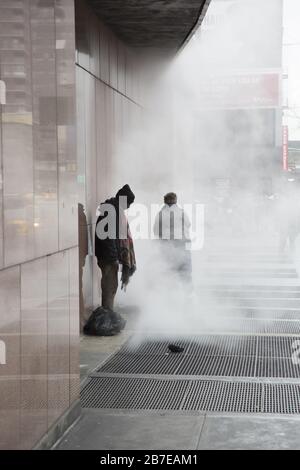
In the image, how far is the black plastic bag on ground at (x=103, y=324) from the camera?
6.90m

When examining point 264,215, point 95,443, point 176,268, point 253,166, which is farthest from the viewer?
point 253,166

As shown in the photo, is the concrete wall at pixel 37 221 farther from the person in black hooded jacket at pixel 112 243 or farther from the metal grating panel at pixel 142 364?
the person in black hooded jacket at pixel 112 243

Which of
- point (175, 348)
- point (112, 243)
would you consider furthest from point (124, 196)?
point (175, 348)

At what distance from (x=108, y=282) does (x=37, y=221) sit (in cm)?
350

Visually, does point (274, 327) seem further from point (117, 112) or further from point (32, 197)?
point (32, 197)

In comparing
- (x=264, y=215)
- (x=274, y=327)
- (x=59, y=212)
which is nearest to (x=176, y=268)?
(x=274, y=327)

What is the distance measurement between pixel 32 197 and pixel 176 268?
15.7 ft

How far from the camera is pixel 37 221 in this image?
3846 mm

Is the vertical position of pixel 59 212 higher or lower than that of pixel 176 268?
higher

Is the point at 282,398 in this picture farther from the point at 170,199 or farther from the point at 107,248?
the point at 170,199

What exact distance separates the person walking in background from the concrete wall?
150 inches

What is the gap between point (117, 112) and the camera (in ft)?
30.4

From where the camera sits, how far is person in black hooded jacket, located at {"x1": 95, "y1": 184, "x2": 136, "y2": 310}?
714 cm

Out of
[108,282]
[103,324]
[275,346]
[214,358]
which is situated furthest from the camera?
[108,282]
